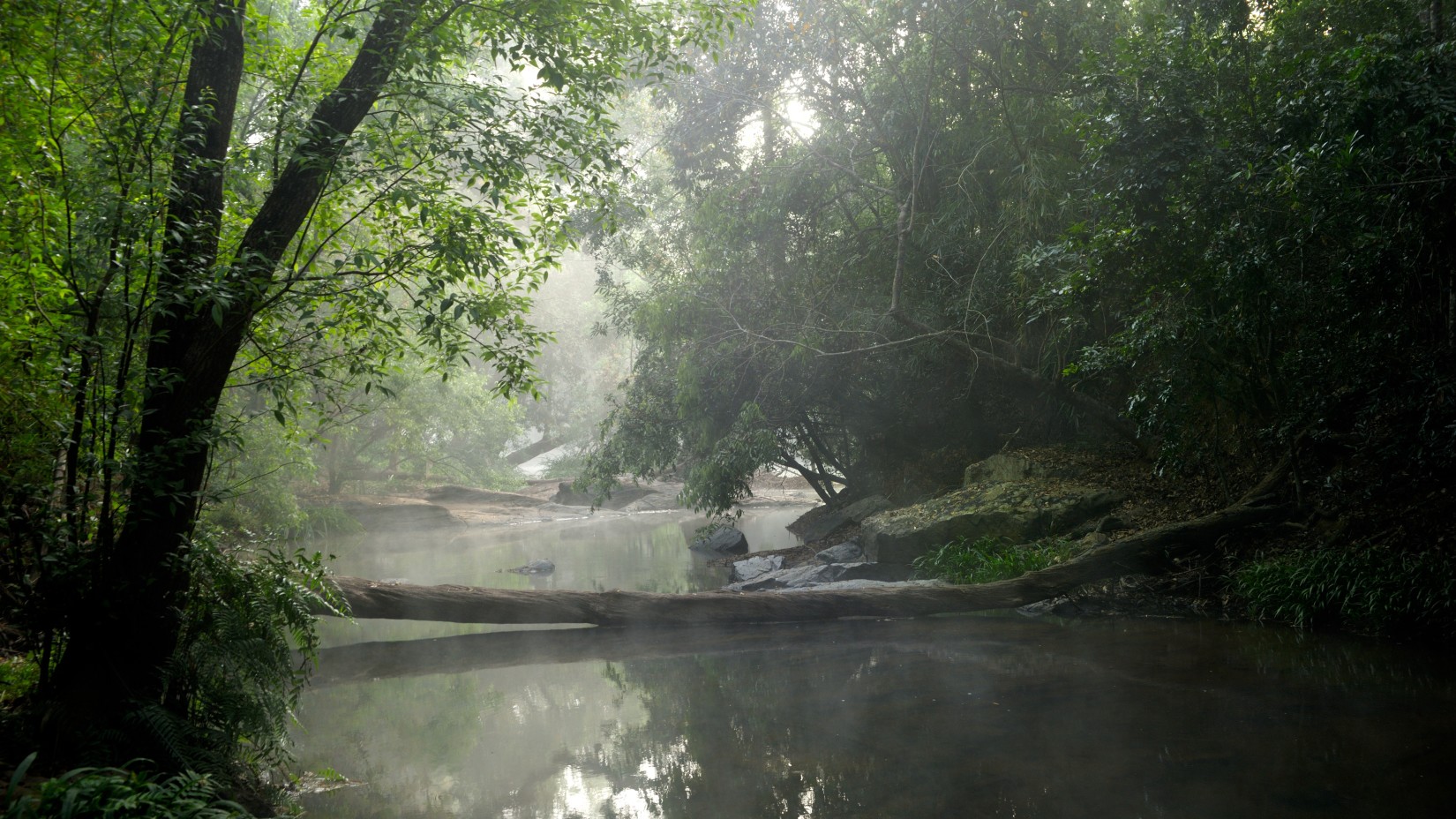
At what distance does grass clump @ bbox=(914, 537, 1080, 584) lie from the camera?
935cm

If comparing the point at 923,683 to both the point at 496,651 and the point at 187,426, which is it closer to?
the point at 496,651

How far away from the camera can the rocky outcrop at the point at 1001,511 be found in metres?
10.1

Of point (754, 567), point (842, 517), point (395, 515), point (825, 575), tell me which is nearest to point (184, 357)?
point (825, 575)

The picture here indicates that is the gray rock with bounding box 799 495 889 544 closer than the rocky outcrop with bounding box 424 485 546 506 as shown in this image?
Yes

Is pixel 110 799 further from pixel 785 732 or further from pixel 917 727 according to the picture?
pixel 917 727

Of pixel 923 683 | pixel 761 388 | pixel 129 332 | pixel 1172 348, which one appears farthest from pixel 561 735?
pixel 761 388

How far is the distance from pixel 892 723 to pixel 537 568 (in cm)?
936

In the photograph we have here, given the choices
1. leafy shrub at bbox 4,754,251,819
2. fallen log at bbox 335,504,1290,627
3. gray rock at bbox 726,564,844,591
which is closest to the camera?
leafy shrub at bbox 4,754,251,819

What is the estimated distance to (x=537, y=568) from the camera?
1410 cm

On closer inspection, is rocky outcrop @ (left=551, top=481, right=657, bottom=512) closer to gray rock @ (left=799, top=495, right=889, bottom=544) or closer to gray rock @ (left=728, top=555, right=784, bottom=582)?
gray rock @ (left=799, top=495, right=889, bottom=544)

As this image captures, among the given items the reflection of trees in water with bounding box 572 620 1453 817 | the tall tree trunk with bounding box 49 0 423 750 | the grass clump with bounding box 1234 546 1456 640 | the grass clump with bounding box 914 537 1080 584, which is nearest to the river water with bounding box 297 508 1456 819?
the reflection of trees in water with bounding box 572 620 1453 817

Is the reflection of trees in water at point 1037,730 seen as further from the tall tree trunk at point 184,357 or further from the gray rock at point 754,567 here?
the gray rock at point 754,567

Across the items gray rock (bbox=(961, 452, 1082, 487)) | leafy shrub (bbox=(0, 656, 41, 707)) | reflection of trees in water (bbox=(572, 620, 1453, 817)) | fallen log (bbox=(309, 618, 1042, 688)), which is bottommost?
reflection of trees in water (bbox=(572, 620, 1453, 817))

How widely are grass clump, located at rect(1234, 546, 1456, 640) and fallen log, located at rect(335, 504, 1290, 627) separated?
2.07 feet
